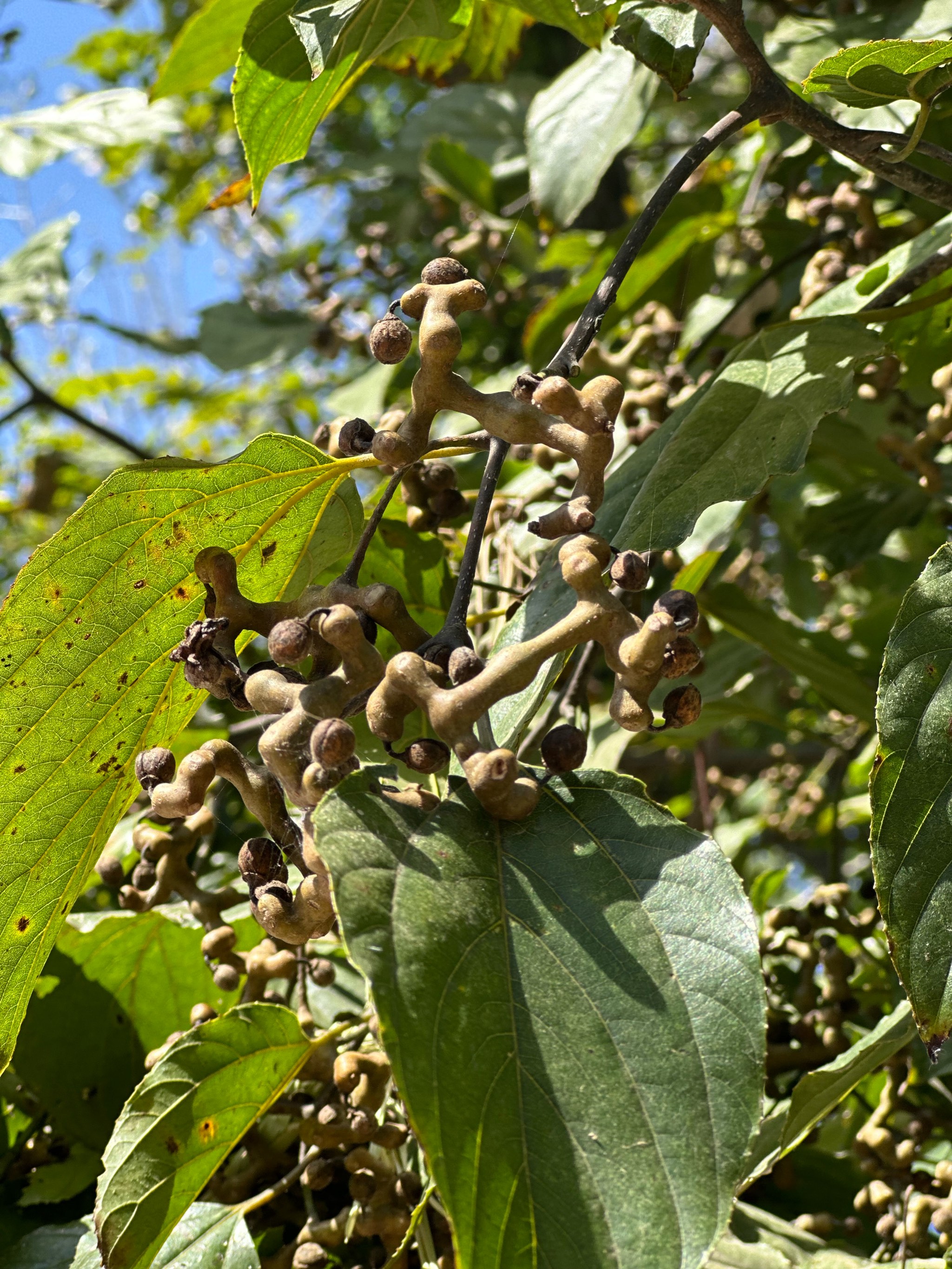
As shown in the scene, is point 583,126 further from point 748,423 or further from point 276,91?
point 748,423

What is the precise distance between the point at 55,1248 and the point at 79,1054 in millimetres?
175

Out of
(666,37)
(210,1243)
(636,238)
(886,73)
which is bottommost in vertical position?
(210,1243)

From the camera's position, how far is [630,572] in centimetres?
52

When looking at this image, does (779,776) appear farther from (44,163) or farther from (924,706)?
(44,163)

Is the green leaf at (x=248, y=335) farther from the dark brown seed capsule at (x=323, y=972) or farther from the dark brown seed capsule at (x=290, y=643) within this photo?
the dark brown seed capsule at (x=290, y=643)

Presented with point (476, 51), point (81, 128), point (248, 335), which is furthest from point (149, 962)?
point (81, 128)

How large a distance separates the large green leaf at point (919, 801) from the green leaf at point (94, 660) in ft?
1.13

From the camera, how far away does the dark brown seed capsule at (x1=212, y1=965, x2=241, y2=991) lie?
856mm

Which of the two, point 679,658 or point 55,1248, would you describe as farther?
point 55,1248

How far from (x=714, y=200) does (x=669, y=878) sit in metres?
1.46

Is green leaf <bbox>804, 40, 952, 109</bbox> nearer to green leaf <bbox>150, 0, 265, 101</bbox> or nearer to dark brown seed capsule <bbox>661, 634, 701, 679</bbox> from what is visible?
dark brown seed capsule <bbox>661, 634, 701, 679</bbox>

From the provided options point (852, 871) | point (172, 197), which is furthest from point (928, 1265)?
point (172, 197)

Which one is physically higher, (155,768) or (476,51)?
(476,51)

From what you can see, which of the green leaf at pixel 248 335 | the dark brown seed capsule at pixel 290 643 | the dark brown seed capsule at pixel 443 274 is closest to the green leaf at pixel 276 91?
the dark brown seed capsule at pixel 443 274
